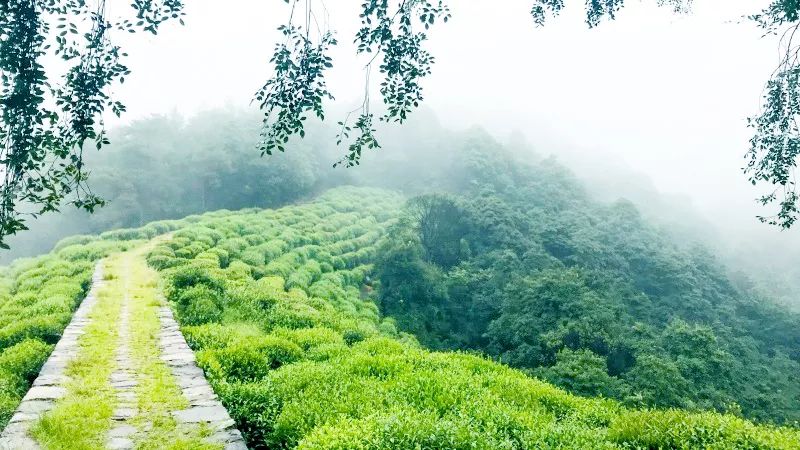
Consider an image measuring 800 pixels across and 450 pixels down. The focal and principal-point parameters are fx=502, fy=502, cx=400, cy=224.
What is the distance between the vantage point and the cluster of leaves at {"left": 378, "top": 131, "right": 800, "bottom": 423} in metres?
26.2

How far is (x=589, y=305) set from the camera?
29391mm

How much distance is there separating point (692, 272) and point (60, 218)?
2357 inches

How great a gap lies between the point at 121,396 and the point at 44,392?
41.8 inches

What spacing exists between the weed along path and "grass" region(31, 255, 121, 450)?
10 mm

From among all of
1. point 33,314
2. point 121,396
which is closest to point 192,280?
point 33,314

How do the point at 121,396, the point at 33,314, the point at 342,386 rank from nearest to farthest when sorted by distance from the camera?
the point at 121,396 → the point at 342,386 → the point at 33,314

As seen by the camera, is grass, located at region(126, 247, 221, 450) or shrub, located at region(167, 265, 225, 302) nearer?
grass, located at region(126, 247, 221, 450)

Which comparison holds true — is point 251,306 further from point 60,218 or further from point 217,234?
point 60,218

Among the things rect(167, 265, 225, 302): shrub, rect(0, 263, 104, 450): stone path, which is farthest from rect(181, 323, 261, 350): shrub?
rect(167, 265, 225, 302): shrub

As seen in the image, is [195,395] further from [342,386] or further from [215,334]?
[215,334]

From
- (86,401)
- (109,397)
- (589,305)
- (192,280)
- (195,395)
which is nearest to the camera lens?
(86,401)

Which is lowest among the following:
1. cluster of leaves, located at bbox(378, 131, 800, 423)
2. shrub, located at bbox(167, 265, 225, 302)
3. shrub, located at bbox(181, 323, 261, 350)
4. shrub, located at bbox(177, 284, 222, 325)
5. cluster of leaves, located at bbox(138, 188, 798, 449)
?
cluster of leaves, located at bbox(378, 131, 800, 423)

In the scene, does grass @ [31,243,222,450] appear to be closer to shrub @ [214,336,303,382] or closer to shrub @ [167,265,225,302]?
shrub @ [214,336,303,382]

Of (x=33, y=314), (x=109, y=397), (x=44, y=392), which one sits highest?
(x=33, y=314)
